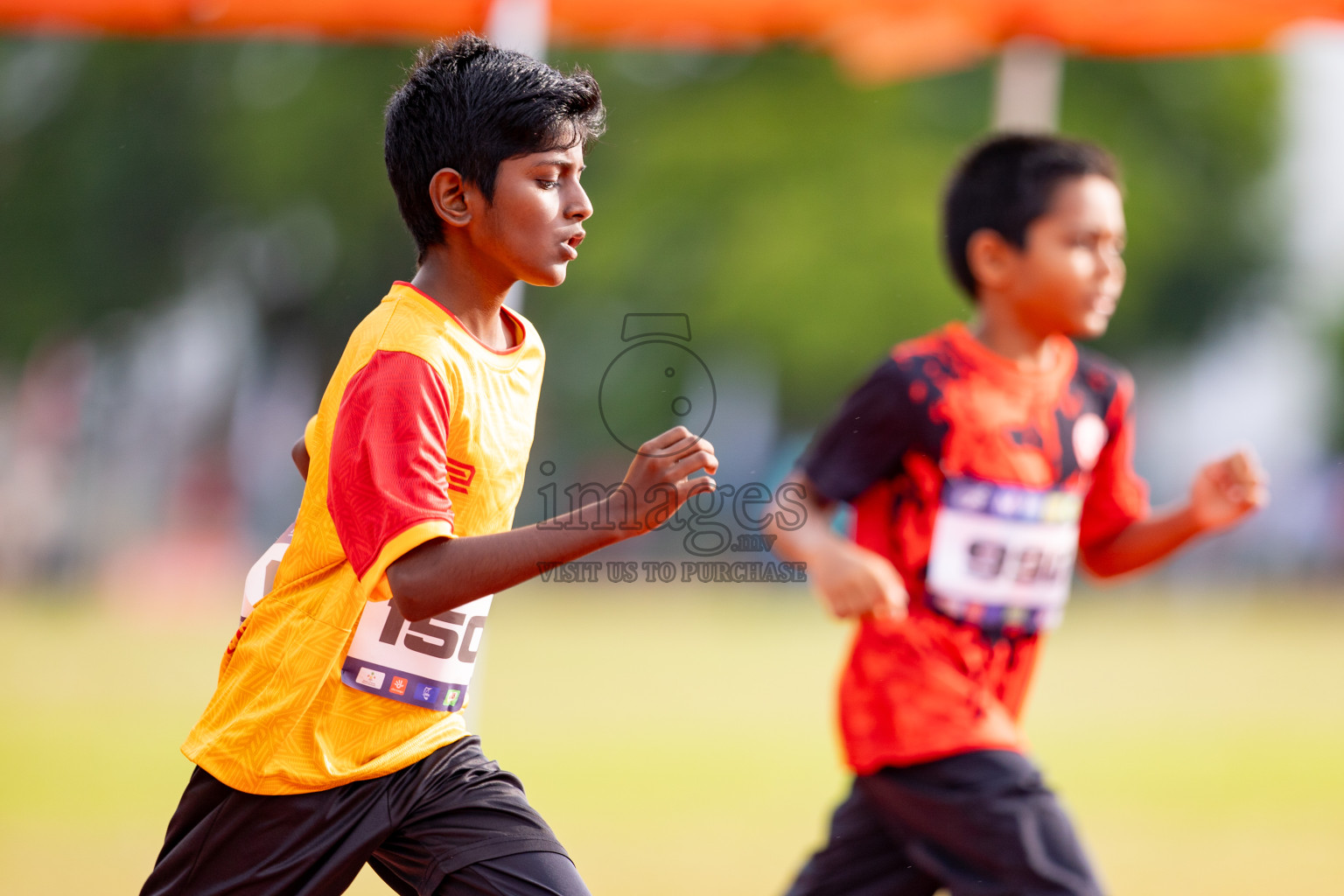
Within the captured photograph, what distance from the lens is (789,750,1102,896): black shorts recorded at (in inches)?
110

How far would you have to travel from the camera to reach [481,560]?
6.68ft

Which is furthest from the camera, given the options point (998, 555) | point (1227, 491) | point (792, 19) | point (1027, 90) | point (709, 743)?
point (709, 743)

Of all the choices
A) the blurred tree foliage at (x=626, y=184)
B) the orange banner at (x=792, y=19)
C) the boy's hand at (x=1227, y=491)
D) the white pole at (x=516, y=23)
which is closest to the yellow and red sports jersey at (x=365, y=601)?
the boy's hand at (x=1227, y=491)

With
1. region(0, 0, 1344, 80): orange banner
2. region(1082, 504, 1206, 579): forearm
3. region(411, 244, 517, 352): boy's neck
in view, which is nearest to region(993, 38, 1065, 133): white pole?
region(0, 0, 1344, 80): orange banner

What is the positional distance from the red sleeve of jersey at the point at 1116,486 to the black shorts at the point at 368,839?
162 centimetres

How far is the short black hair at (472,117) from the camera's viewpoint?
2309 mm

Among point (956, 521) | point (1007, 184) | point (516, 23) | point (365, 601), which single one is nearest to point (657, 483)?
point (365, 601)

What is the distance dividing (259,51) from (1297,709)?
15.5 metres

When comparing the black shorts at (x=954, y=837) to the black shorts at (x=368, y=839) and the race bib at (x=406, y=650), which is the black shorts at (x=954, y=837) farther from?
the race bib at (x=406, y=650)

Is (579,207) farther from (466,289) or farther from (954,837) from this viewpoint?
(954,837)

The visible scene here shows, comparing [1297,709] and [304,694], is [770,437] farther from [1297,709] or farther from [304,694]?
[304,694]

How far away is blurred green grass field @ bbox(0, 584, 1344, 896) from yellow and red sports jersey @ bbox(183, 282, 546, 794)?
2.37 m

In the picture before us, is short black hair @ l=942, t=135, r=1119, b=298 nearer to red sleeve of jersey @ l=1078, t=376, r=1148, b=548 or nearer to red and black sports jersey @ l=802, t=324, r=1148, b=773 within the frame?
red and black sports jersey @ l=802, t=324, r=1148, b=773

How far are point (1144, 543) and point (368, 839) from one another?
1.91 m
